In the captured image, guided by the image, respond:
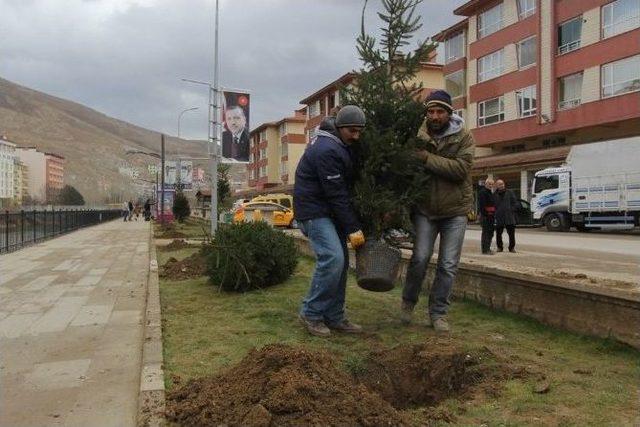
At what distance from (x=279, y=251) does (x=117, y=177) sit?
164435 millimetres

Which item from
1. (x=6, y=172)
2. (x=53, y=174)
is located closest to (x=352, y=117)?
(x=6, y=172)

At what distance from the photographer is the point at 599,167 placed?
23.0 meters

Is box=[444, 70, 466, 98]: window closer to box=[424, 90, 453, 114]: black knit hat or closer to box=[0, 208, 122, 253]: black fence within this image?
box=[0, 208, 122, 253]: black fence

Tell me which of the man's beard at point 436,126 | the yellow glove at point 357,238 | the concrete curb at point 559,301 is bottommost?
the concrete curb at point 559,301

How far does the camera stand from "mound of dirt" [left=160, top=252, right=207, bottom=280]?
9.16m

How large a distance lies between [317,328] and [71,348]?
78.0 inches

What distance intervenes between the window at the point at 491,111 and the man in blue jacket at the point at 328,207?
34.6 metres

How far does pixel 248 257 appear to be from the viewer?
7293mm

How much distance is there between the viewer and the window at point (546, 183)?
25062 mm

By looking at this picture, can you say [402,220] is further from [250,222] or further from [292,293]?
[250,222]

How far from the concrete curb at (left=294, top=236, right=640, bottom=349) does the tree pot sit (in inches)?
54.8

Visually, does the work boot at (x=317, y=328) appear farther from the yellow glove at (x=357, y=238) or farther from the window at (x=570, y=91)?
the window at (x=570, y=91)

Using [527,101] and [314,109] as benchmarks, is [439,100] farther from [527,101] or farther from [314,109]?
[314,109]

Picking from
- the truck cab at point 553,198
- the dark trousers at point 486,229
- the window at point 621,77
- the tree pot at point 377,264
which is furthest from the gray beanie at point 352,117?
the window at point 621,77
